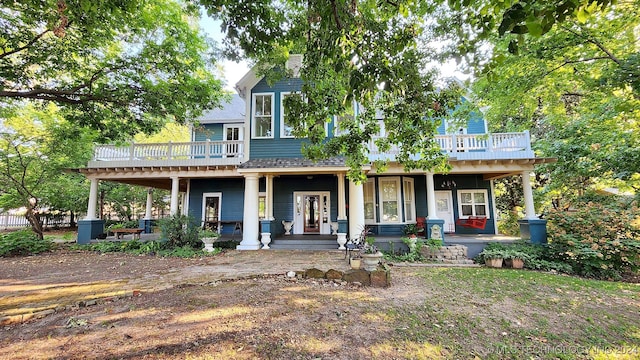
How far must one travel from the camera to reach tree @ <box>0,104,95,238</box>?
11.4 metres

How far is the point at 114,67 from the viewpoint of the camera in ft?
25.6

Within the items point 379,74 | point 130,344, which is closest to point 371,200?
point 379,74

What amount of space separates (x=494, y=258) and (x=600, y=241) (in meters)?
2.73

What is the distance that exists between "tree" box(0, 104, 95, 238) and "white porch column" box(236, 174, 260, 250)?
773 cm

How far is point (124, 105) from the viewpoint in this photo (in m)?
7.90

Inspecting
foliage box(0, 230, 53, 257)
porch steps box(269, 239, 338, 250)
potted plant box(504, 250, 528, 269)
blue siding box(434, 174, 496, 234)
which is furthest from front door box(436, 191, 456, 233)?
foliage box(0, 230, 53, 257)

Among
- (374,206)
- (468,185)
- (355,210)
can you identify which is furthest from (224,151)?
(468,185)

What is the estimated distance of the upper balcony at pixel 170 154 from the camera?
35.9 feet

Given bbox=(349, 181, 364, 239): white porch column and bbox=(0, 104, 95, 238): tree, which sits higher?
bbox=(0, 104, 95, 238): tree

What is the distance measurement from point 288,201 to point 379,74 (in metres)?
9.47

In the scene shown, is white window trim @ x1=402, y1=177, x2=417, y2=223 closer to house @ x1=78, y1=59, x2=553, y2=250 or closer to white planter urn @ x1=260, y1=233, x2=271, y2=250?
house @ x1=78, y1=59, x2=553, y2=250

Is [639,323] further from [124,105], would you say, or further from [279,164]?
[124,105]

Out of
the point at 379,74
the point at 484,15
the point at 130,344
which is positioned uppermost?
the point at 484,15

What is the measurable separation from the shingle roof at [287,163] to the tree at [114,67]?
2.51 meters
